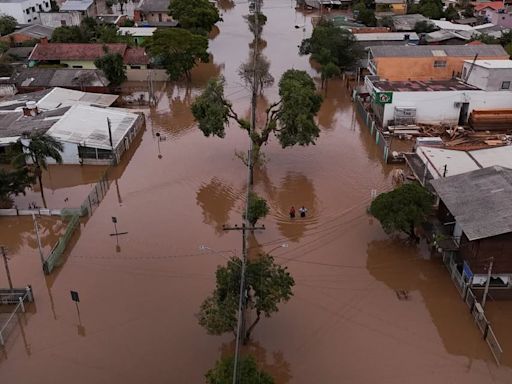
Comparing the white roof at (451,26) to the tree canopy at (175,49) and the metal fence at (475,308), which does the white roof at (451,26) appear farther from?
the metal fence at (475,308)

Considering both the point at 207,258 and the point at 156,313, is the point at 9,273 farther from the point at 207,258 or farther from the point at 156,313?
the point at 207,258

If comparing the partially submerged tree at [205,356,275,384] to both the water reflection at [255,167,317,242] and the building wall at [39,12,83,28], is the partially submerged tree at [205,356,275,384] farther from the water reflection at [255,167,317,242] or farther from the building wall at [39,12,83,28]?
the building wall at [39,12,83,28]

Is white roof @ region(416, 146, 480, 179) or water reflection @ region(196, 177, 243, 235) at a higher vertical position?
white roof @ region(416, 146, 480, 179)

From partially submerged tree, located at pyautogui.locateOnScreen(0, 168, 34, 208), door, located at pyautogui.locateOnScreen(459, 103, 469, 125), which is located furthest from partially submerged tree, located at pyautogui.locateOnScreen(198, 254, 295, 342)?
door, located at pyautogui.locateOnScreen(459, 103, 469, 125)

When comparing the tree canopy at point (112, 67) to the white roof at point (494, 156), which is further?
the tree canopy at point (112, 67)

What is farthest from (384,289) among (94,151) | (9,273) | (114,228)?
(94,151)

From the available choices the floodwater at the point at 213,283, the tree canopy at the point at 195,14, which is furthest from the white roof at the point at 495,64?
the tree canopy at the point at 195,14

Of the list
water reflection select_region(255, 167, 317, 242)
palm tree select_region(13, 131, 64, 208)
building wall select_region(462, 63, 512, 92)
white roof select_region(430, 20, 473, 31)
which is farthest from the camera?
white roof select_region(430, 20, 473, 31)

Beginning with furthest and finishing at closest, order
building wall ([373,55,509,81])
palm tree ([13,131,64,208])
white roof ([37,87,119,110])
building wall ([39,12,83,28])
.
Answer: building wall ([39,12,83,28]), building wall ([373,55,509,81]), white roof ([37,87,119,110]), palm tree ([13,131,64,208])
